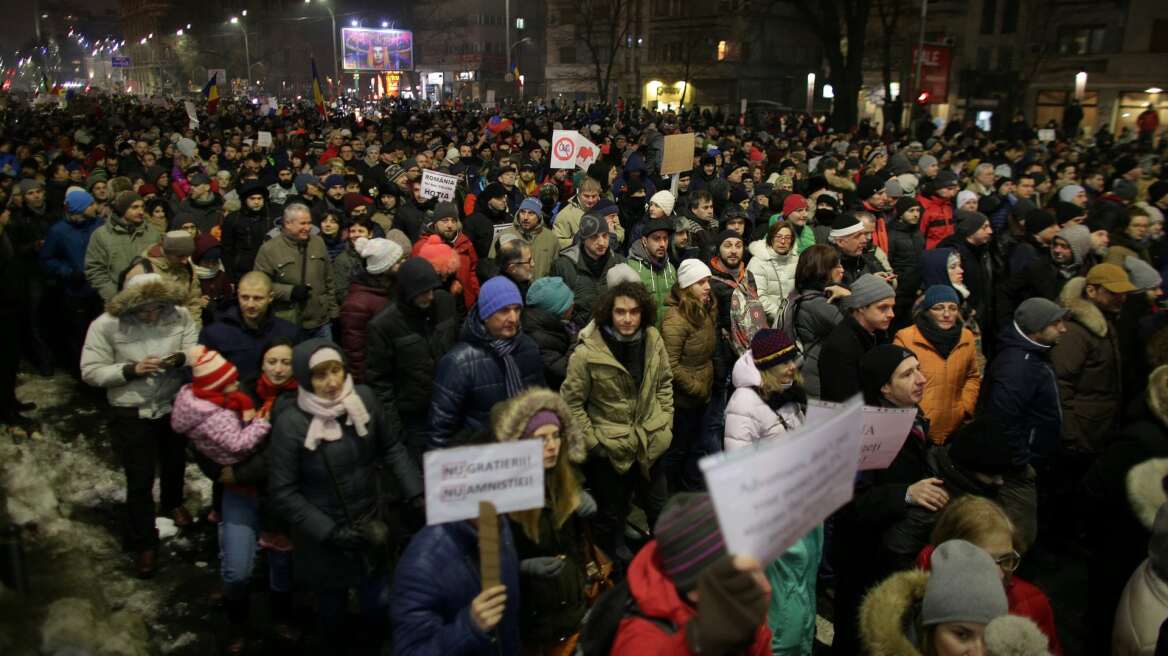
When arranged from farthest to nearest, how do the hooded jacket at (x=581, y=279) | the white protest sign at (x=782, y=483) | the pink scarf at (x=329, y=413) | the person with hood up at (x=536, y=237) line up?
1. the person with hood up at (x=536, y=237)
2. the hooded jacket at (x=581, y=279)
3. the pink scarf at (x=329, y=413)
4. the white protest sign at (x=782, y=483)

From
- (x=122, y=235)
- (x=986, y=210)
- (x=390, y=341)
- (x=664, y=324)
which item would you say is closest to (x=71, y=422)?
(x=122, y=235)

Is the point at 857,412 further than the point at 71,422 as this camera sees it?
No

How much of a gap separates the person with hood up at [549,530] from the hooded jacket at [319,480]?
115 centimetres

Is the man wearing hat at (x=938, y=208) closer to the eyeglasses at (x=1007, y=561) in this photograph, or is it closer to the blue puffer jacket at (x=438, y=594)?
the eyeglasses at (x=1007, y=561)

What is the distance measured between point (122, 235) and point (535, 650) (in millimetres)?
6133

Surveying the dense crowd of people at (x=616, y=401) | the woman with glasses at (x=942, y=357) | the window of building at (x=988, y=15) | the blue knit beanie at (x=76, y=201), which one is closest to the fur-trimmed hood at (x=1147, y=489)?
the dense crowd of people at (x=616, y=401)

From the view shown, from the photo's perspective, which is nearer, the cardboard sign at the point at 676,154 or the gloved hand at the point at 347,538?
the gloved hand at the point at 347,538

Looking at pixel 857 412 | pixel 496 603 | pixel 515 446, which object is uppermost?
pixel 857 412

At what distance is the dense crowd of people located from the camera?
8.96 ft

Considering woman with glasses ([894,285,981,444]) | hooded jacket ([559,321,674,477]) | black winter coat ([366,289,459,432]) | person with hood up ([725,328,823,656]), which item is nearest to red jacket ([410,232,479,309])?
black winter coat ([366,289,459,432])

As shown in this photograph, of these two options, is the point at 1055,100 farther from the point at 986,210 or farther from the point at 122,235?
the point at 122,235

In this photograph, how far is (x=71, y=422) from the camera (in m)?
7.50

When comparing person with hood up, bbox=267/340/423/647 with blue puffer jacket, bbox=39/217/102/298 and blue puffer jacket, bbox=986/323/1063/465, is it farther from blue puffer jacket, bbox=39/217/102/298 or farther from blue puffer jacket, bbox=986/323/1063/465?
blue puffer jacket, bbox=39/217/102/298

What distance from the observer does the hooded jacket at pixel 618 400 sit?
4.74 meters
